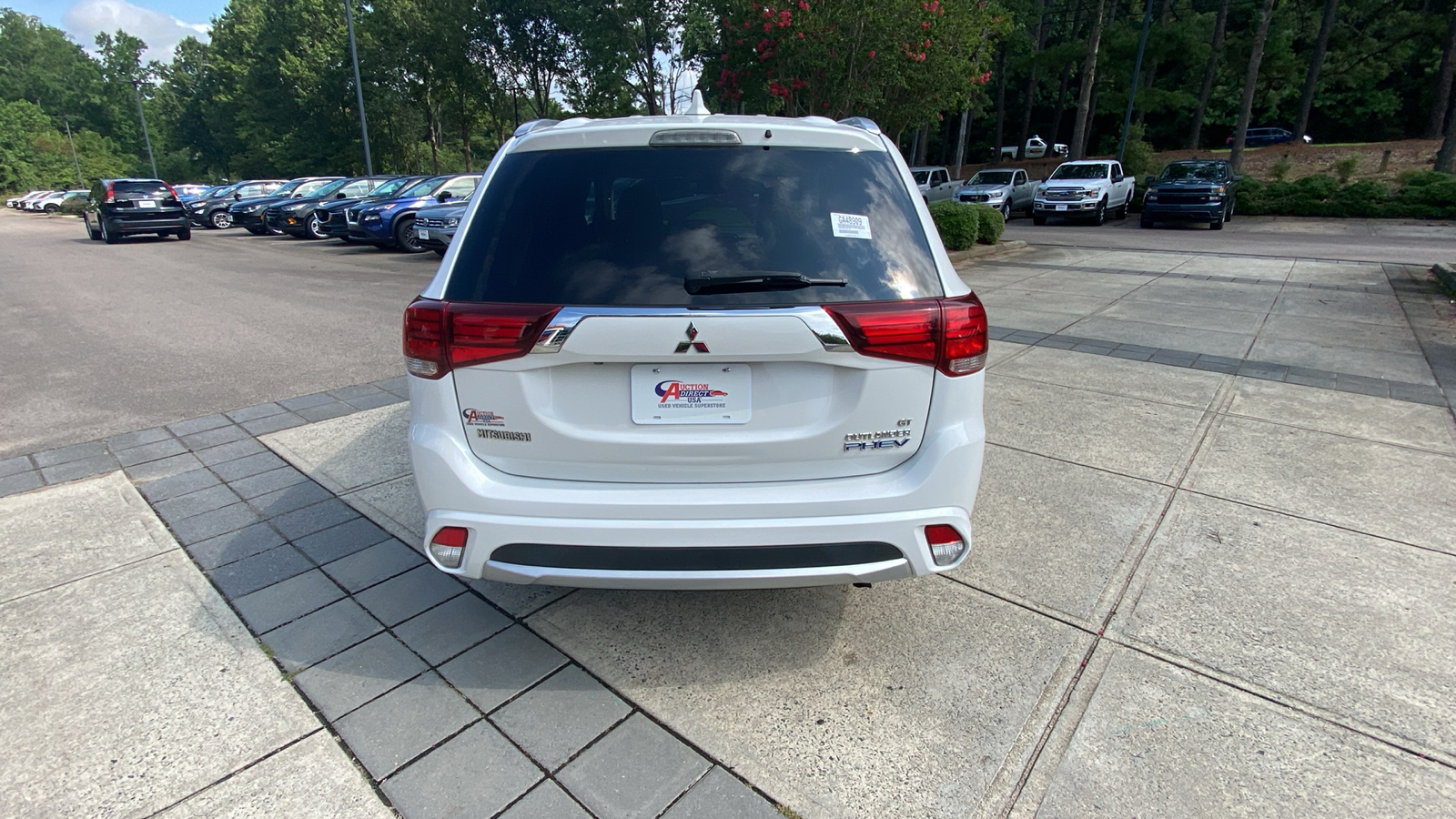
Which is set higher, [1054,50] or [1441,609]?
[1054,50]

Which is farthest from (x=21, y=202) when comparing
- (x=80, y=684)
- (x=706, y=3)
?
(x=80, y=684)

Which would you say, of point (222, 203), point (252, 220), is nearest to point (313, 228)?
point (252, 220)

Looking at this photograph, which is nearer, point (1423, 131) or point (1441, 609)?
point (1441, 609)

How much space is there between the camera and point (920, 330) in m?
2.29

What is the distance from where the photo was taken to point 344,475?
4309mm

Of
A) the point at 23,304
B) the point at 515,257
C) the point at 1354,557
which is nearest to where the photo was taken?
the point at 515,257

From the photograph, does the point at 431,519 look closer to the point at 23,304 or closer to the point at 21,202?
the point at 23,304

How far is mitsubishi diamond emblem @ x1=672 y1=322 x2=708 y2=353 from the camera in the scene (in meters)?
2.18

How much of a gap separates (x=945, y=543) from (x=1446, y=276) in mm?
13018

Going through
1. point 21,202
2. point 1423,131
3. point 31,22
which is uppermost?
point 31,22

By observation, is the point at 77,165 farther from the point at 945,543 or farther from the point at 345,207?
the point at 945,543

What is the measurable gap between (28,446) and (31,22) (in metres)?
147

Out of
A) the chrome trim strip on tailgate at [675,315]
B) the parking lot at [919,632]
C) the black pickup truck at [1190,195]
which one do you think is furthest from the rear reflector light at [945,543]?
the black pickup truck at [1190,195]

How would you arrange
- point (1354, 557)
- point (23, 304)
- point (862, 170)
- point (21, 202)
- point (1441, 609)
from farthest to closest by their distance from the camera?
point (21, 202), point (23, 304), point (1354, 557), point (1441, 609), point (862, 170)
